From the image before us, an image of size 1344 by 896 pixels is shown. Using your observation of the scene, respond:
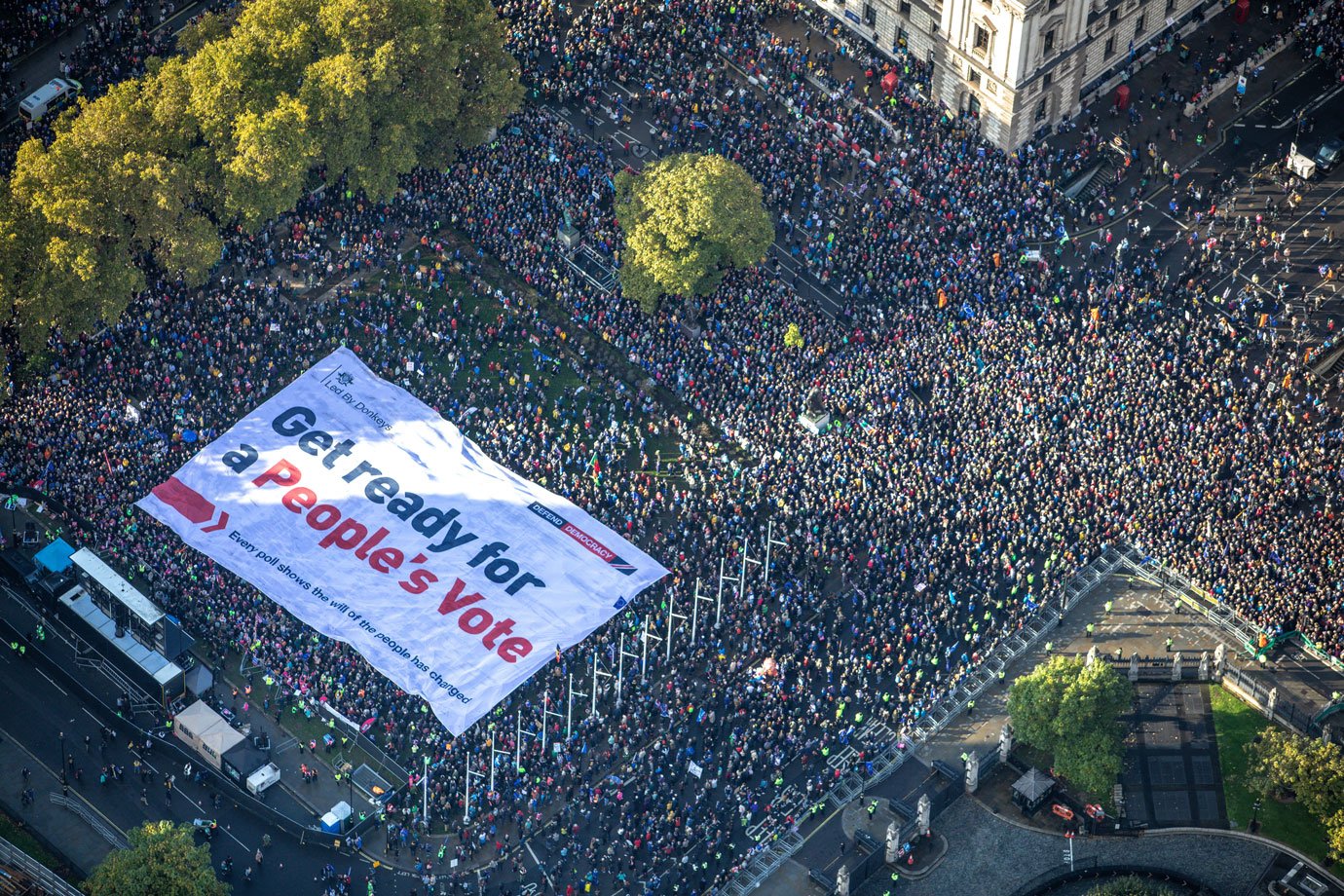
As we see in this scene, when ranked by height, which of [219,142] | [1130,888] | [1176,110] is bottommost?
[1130,888]

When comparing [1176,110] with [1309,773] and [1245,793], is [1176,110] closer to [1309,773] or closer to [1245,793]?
[1245,793]

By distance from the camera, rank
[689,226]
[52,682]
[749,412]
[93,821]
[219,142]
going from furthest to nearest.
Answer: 1. [219,142]
2. [689,226]
3. [749,412]
4. [52,682]
5. [93,821]

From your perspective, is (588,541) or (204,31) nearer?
(588,541)

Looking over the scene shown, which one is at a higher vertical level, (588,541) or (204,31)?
(204,31)

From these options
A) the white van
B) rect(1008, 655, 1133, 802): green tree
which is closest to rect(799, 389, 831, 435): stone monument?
rect(1008, 655, 1133, 802): green tree

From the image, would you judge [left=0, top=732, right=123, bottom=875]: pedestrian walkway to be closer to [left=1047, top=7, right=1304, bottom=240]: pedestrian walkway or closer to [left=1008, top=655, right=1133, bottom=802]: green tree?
[left=1008, top=655, right=1133, bottom=802]: green tree

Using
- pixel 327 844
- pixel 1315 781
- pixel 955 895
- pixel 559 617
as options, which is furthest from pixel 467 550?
pixel 1315 781

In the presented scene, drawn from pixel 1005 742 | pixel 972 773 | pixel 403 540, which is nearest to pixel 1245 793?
pixel 1005 742
